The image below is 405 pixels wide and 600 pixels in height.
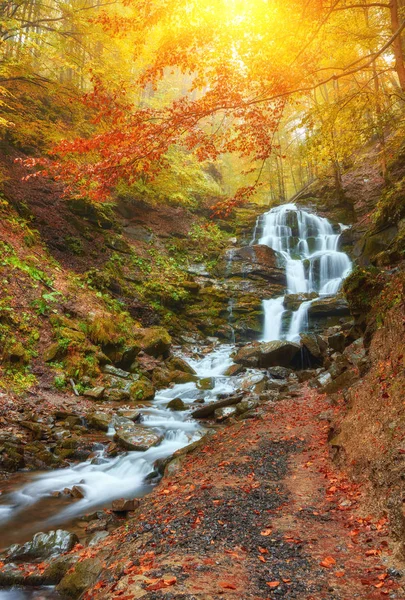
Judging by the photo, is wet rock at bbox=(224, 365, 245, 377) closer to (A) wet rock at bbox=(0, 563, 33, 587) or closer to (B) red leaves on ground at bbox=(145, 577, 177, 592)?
(A) wet rock at bbox=(0, 563, 33, 587)

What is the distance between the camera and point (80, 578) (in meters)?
3.41

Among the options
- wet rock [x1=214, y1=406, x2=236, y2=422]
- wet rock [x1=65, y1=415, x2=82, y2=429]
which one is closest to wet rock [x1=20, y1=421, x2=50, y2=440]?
wet rock [x1=65, y1=415, x2=82, y2=429]

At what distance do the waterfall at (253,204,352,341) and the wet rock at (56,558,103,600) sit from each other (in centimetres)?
1318

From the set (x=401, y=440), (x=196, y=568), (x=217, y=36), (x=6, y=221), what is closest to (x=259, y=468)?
(x=401, y=440)

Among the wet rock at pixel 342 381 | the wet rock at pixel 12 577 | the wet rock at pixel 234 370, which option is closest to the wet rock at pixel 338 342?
the wet rock at pixel 342 381

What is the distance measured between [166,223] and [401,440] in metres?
19.4

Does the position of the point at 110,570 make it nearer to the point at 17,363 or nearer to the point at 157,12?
the point at 17,363

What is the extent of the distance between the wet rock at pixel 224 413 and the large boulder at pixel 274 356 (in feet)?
14.4

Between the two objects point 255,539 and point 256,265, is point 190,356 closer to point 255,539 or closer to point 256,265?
point 256,265

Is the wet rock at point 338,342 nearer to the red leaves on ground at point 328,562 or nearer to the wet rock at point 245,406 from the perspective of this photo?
the wet rock at point 245,406

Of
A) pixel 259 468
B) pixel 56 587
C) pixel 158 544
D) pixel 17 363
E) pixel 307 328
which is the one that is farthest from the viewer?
pixel 307 328

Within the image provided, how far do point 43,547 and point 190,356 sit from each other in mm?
10509

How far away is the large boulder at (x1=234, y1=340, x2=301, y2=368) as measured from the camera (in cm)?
1316

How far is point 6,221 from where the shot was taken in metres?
12.5
